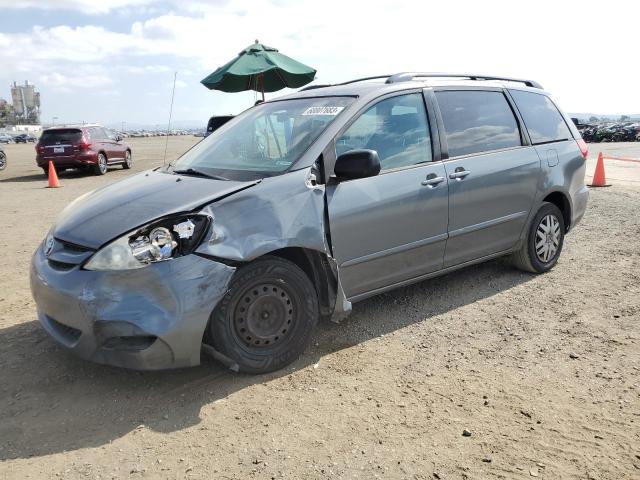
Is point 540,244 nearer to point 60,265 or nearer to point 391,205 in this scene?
point 391,205

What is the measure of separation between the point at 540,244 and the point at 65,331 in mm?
4130

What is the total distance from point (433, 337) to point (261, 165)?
1727 mm

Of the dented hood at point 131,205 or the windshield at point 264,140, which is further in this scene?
the windshield at point 264,140

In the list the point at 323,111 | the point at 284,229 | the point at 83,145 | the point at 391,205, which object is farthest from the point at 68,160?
the point at 284,229

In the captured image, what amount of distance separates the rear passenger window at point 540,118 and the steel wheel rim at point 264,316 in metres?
3.02

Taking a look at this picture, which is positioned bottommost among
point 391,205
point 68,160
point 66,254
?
point 68,160

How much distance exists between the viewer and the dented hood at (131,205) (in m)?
3.14

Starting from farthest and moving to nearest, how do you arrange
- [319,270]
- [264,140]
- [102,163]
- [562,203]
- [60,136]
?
[102,163] → [60,136] → [562,203] → [264,140] → [319,270]

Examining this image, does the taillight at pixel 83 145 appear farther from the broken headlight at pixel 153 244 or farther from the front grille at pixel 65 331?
the broken headlight at pixel 153 244

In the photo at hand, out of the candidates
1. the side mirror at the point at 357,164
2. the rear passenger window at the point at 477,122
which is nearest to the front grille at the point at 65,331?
the side mirror at the point at 357,164

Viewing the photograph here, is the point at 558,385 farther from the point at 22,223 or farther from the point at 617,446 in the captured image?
the point at 22,223

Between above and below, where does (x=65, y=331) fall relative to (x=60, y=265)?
below

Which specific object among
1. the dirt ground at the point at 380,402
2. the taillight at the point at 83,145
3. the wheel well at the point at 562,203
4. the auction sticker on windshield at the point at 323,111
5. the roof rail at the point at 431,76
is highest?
the roof rail at the point at 431,76

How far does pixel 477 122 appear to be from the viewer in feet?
15.2
